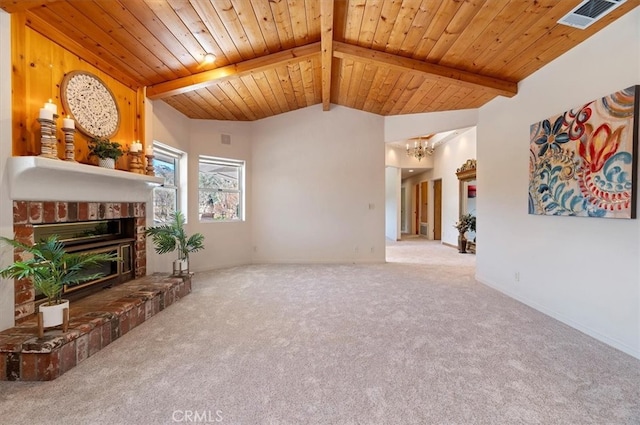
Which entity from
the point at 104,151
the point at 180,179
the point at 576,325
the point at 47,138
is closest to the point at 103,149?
the point at 104,151

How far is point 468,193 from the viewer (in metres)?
7.34

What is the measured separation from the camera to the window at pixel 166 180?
168 inches

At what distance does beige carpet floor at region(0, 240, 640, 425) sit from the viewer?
1573 millimetres

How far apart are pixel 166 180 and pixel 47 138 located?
2.32m

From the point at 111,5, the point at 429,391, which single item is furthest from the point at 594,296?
the point at 111,5

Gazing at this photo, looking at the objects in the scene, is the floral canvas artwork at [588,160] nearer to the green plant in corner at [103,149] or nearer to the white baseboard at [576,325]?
the white baseboard at [576,325]

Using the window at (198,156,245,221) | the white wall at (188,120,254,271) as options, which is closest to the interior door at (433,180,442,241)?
the white wall at (188,120,254,271)

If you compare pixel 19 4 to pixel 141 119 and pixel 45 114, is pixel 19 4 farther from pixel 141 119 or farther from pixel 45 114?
pixel 141 119

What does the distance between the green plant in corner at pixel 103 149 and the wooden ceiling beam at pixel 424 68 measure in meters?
2.67

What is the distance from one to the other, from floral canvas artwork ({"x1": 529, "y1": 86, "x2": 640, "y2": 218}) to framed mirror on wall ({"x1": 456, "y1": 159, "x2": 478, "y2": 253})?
3.79 m

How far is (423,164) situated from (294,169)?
18.0 feet

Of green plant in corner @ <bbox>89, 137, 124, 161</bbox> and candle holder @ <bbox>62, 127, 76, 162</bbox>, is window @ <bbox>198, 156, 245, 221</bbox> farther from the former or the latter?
candle holder @ <bbox>62, 127, 76, 162</bbox>

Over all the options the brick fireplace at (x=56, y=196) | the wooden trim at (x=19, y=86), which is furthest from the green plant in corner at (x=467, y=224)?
the wooden trim at (x=19, y=86)

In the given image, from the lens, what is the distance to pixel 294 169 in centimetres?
561
